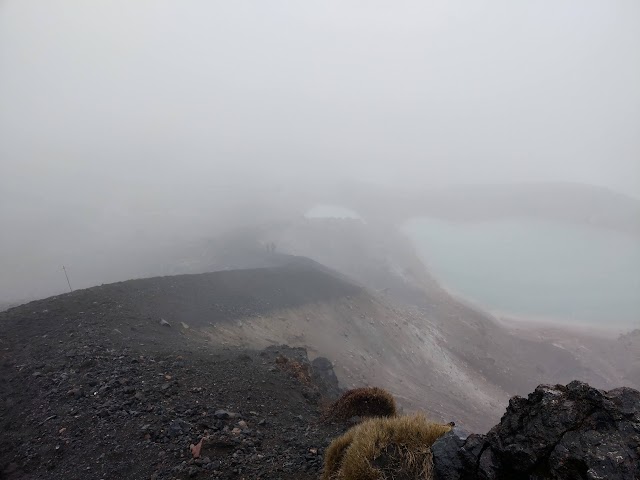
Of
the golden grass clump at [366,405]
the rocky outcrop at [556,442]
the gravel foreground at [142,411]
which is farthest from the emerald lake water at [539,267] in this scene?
the rocky outcrop at [556,442]

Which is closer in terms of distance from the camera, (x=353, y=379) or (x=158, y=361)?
(x=158, y=361)

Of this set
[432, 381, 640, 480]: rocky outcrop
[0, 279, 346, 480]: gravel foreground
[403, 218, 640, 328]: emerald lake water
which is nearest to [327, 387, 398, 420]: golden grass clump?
[0, 279, 346, 480]: gravel foreground

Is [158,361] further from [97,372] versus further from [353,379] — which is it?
[353,379]

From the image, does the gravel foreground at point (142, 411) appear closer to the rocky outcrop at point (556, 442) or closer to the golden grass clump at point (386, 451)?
the golden grass clump at point (386, 451)

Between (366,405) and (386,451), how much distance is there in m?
4.70

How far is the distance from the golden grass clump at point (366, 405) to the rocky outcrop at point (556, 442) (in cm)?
464

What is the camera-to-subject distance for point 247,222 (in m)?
93.8

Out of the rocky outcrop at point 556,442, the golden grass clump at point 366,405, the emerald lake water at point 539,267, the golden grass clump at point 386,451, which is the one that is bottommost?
the emerald lake water at point 539,267

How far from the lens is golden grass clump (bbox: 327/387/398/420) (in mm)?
10920

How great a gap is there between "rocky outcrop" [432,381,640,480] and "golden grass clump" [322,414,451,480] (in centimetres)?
33

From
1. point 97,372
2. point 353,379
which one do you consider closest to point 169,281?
point 353,379

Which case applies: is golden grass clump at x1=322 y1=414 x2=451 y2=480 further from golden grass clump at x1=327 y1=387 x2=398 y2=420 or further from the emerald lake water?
the emerald lake water

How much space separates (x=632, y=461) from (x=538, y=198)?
131561mm

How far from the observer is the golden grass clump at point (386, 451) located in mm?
6316
